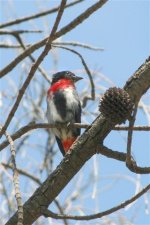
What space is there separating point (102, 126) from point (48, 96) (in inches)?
115

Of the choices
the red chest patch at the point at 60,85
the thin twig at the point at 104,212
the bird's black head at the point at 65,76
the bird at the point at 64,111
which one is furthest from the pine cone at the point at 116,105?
the bird's black head at the point at 65,76

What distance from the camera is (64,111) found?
497cm

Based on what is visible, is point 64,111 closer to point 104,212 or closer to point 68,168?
point 68,168

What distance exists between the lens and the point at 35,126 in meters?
2.46

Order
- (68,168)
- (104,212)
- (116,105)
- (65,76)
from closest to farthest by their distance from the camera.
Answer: (116,105), (104,212), (68,168), (65,76)

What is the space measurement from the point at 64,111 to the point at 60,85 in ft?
1.59

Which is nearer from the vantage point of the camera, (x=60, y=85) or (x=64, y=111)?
(x=64, y=111)

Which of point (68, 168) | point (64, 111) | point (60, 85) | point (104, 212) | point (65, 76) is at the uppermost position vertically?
point (65, 76)

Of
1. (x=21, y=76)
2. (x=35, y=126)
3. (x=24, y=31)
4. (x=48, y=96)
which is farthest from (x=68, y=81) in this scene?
(x=35, y=126)

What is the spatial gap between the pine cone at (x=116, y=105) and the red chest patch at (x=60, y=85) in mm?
3272

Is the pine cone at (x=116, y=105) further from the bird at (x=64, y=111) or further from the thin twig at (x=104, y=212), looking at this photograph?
the bird at (x=64, y=111)

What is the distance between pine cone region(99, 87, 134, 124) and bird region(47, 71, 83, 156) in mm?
2844

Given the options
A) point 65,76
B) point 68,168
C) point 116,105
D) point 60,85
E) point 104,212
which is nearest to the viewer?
point 116,105

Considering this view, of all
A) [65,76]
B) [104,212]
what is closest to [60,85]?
[65,76]
